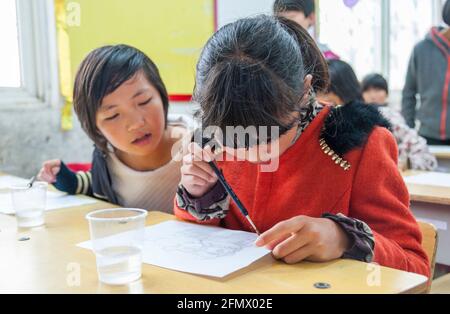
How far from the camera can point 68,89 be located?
7.47ft

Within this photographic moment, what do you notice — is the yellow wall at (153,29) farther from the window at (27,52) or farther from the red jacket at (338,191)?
the red jacket at (338,191)

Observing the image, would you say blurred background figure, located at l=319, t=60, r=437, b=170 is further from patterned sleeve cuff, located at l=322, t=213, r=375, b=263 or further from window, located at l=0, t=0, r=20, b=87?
window, located at l=0, t=0, r=20, b=87

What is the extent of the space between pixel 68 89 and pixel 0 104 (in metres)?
0.31

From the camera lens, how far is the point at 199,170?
1.00m

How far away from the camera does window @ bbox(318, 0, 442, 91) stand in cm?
432

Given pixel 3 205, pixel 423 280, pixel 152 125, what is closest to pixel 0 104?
pixel 3 205

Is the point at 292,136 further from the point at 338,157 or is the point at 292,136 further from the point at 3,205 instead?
the point at 3,205

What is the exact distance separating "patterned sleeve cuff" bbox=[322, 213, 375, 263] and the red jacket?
20mm

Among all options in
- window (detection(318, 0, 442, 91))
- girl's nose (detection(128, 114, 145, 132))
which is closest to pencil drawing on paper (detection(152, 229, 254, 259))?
girl's nose (detection(128, 114, 145, 132))

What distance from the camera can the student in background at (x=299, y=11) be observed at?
3.65 feet

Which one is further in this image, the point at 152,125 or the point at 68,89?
the point at 68,89

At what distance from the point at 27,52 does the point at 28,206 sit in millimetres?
1294
